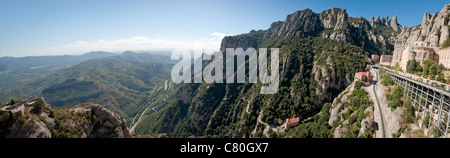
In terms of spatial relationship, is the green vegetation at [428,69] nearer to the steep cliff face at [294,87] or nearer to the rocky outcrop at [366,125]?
the rocky outcrop at [366,125]

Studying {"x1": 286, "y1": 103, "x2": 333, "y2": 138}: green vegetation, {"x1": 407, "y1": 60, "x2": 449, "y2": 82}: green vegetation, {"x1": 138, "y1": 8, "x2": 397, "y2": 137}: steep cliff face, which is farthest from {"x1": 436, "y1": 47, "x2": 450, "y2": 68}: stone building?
{"x1": 138, "y1": 8, "x2": 397, "y2": 137}: steep cliff face

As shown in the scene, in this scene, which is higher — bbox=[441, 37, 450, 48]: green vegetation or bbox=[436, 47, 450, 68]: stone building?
bbox=[441, 37, 450, 48]: green vegetation

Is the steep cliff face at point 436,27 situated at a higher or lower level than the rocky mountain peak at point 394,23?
lower

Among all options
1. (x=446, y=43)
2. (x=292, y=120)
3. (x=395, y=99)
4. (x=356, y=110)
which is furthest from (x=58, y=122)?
(x=446, y=43)

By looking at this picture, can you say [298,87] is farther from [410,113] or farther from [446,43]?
[410,113]

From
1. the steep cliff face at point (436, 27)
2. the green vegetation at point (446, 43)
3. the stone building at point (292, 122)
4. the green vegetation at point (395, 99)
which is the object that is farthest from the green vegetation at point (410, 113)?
the steep cliff face at point (436, 27)

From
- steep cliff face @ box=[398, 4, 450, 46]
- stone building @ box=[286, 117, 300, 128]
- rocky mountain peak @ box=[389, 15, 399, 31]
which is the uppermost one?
rocky mountain peak @ box=[389, 15, 399, 31]

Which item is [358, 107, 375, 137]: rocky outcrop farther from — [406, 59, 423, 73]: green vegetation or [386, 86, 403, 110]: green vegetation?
[406, 59, 423, 73]: green vegetation
